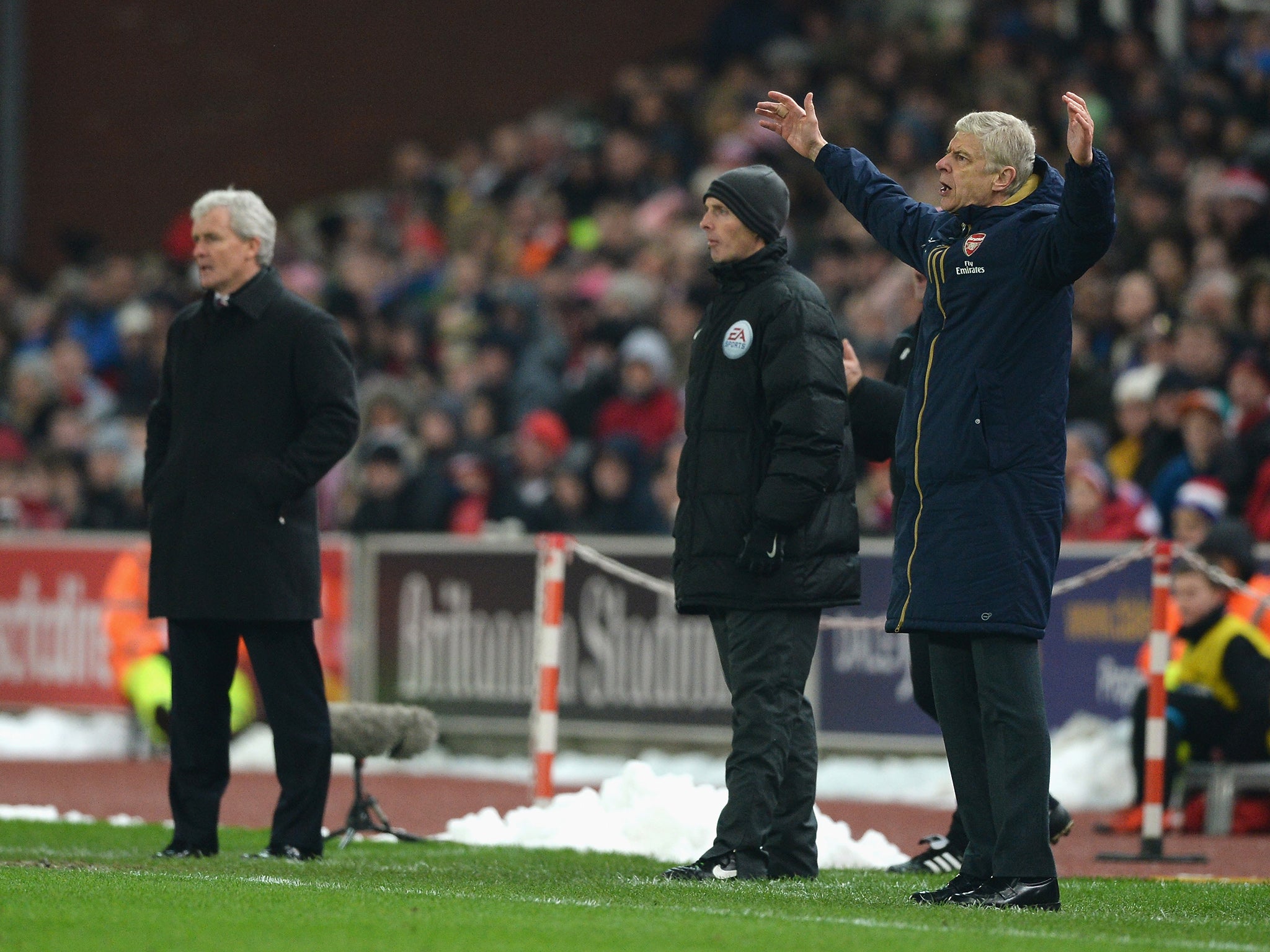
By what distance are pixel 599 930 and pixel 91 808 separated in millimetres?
6216

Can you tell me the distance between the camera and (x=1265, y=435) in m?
12.7

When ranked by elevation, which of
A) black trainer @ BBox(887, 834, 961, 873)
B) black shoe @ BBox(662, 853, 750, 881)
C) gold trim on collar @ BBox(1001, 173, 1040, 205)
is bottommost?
black trainer @ BBox(887, 834, 961, 873)

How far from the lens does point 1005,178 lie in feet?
22.6

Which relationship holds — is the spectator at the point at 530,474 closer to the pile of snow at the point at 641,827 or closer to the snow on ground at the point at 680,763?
the snow on ground at the point at 680,763

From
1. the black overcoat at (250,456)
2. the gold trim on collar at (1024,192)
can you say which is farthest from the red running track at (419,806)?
the gold trim on collar at (1024,192)

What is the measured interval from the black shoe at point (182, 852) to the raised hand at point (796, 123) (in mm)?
3367

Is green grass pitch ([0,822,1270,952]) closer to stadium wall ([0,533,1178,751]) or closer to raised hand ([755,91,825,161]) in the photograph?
raised hand ([755,91,825,161])

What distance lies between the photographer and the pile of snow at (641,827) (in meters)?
9.04

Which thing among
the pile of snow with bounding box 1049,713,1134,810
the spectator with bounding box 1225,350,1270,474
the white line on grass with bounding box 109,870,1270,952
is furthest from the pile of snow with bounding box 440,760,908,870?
the spectator with bounding box 1225,350,1270,474

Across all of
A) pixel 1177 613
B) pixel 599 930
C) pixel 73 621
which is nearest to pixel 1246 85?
pixel 1177 613

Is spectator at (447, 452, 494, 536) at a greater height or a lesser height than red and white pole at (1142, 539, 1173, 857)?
greater

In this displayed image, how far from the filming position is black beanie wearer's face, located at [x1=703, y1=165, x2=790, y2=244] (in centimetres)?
783

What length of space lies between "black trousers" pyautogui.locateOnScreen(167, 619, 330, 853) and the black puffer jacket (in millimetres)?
1611

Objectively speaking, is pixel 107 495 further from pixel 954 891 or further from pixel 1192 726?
pixel 954 891
